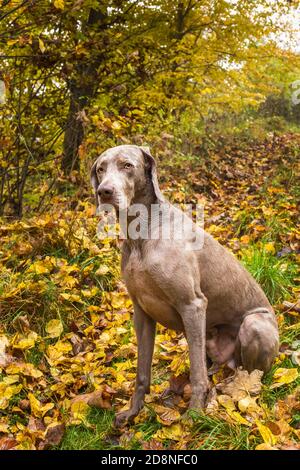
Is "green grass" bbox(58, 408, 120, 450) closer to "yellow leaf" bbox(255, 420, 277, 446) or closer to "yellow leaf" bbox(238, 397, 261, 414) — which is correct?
"yellow leaf" bbox(238, 397, 261, 414)

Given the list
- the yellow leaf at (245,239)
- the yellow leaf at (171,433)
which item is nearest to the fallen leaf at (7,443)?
the yellow leaf at (171,433)

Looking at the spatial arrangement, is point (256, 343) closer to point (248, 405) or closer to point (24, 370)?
point (248, 405)

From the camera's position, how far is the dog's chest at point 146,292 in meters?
2.95

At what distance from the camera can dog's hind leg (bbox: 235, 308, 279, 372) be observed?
3.17 metres

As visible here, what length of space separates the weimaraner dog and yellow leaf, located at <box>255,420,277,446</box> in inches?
16.7

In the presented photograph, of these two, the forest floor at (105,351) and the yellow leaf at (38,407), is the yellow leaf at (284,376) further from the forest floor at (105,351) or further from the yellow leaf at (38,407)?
the yellow leaf at (38,407)

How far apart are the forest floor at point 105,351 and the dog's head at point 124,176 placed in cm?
131

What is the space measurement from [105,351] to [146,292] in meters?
1.41

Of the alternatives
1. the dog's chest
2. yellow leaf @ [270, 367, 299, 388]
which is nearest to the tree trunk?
the dog's chest

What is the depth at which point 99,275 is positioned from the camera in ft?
16.5

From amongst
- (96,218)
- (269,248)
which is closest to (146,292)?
(269,248)

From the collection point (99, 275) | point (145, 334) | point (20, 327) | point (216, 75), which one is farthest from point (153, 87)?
point (145, 334)

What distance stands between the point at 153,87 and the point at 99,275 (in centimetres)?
324

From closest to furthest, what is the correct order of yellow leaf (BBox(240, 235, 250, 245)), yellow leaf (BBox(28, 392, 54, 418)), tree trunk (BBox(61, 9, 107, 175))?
yellow leaf (BBox(28, 392, 54, 418)) < yellow leaf (BBox(240, 235, 250, 245)) < tree trunk (BBox(61, 9, 107, 175))
